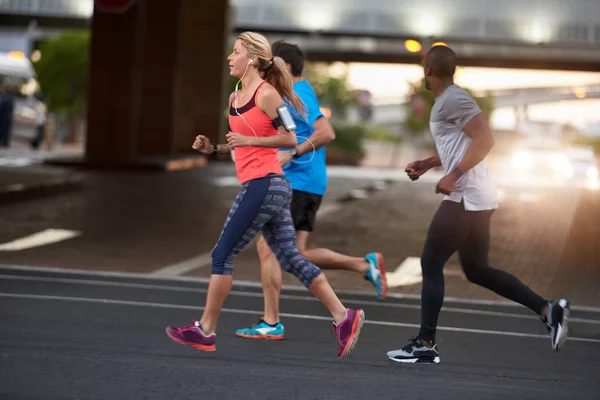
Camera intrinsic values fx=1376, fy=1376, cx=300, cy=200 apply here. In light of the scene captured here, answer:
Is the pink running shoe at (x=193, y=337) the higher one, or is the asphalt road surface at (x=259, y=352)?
the pink running shoe at (x=193, y=337)

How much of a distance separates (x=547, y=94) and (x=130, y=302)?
9650cm

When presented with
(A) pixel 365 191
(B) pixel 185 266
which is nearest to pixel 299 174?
(B) pixel 185 266

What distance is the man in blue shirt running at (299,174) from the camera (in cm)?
859

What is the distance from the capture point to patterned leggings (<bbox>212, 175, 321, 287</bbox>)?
7.73m

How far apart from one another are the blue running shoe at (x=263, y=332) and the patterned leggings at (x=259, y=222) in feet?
2.35

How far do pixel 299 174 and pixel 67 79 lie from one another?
5195 centimetres

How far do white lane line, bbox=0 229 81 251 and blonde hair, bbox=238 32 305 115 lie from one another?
264 inches

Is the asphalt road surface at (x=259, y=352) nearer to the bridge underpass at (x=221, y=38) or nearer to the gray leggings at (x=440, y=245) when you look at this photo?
the gray leggings at (x=440, y=245)

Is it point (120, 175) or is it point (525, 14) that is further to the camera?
point (525, 14)

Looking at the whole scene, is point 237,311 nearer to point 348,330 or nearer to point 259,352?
point 259,352

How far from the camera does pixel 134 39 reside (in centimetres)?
3025

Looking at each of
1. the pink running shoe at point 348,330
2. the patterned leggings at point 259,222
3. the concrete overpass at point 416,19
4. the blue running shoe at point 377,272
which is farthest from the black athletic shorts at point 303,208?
the concrete overpass at point 416,19

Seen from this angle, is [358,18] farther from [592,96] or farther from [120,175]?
[592,96]

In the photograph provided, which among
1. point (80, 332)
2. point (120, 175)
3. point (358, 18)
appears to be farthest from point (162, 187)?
point (358, 18)
